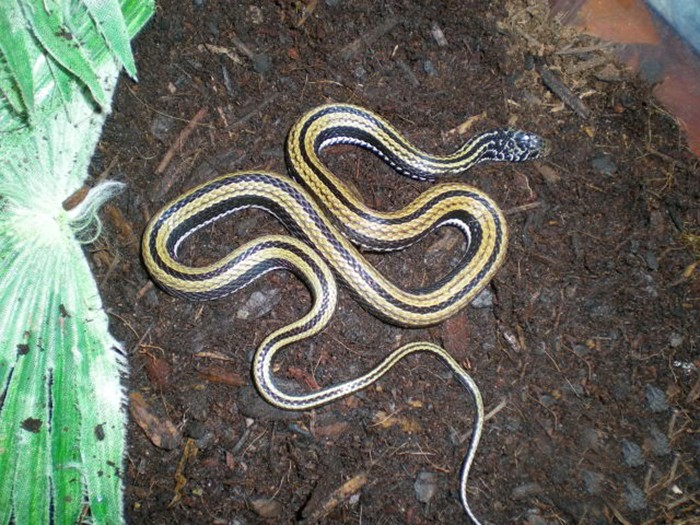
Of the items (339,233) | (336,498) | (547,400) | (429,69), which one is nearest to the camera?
(336,498)

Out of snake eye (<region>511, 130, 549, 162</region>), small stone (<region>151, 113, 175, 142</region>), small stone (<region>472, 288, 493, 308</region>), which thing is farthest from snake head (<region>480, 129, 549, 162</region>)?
small stone (<region>151, 113, 175, 142</region>)

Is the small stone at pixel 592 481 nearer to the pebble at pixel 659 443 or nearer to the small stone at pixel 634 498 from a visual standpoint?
the small stone at pixel 634 498

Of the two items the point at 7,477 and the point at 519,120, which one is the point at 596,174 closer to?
the point at 519,120

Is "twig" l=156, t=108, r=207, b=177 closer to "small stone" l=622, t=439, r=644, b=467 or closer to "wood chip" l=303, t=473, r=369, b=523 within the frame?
"wood chip" l=303, t=473, r=369, b=523

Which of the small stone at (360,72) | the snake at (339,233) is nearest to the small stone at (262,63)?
the snake at (339,233)

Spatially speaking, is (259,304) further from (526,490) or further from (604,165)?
(604,165)

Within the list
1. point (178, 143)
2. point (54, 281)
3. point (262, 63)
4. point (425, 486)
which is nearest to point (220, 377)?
point (54, 281)

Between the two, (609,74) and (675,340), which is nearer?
(675,340)
